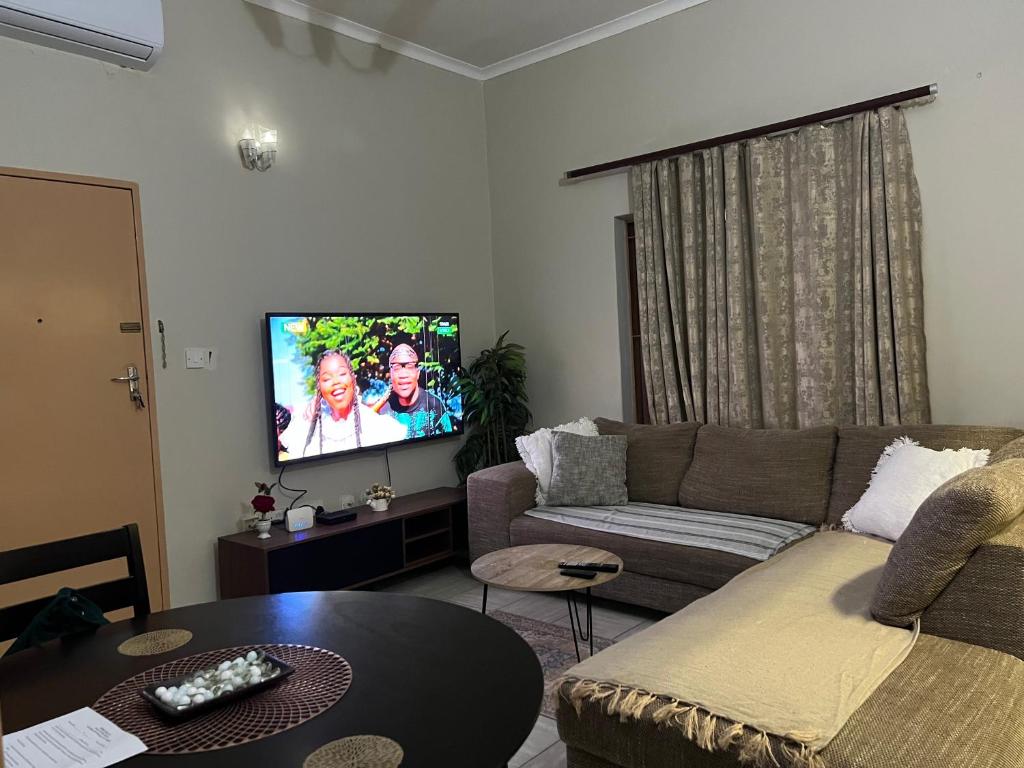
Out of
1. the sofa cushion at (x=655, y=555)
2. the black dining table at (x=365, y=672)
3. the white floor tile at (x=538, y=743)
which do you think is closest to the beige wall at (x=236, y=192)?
the sofa cushion at (x=655, y=555)

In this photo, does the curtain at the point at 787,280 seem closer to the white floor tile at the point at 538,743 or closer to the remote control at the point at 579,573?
the remote control at the point at 579,573

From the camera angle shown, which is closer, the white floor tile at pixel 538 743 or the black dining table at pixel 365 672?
the black dining table at pixel 365 672

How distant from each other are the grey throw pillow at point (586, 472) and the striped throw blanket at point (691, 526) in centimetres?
6

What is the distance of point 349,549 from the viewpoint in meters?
3.94

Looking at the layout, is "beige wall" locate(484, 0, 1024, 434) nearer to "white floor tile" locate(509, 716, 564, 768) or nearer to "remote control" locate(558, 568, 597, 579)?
"remote control" locate(558, 568, 597, 579)

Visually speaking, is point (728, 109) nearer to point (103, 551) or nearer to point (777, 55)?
point (777, 55)

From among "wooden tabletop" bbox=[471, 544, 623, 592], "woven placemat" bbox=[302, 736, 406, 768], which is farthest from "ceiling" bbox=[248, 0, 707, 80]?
"woven placemat" bbox=[302, 736, 406, 768]

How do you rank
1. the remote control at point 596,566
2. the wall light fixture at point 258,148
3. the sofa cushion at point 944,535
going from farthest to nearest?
the wall light fixture at point 258,148, the remote control at point 596,566, the sofa cushion at point 944,535

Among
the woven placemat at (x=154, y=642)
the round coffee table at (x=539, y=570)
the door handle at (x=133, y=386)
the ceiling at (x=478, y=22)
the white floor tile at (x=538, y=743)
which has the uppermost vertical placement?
the ceiling at (x=478, y=22)

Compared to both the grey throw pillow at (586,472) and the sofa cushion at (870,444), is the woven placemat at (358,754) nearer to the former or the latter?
the sofa cushion at (870,444)

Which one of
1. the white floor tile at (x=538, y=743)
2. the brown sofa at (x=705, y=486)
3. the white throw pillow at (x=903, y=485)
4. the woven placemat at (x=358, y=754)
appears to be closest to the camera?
the woven placemat at (x=358, y=754)

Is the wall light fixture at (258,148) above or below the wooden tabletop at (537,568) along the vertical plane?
above

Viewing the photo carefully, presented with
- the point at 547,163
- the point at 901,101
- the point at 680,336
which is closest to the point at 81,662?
the point at 680,336

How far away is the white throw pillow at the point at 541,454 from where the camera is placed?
164 inches
